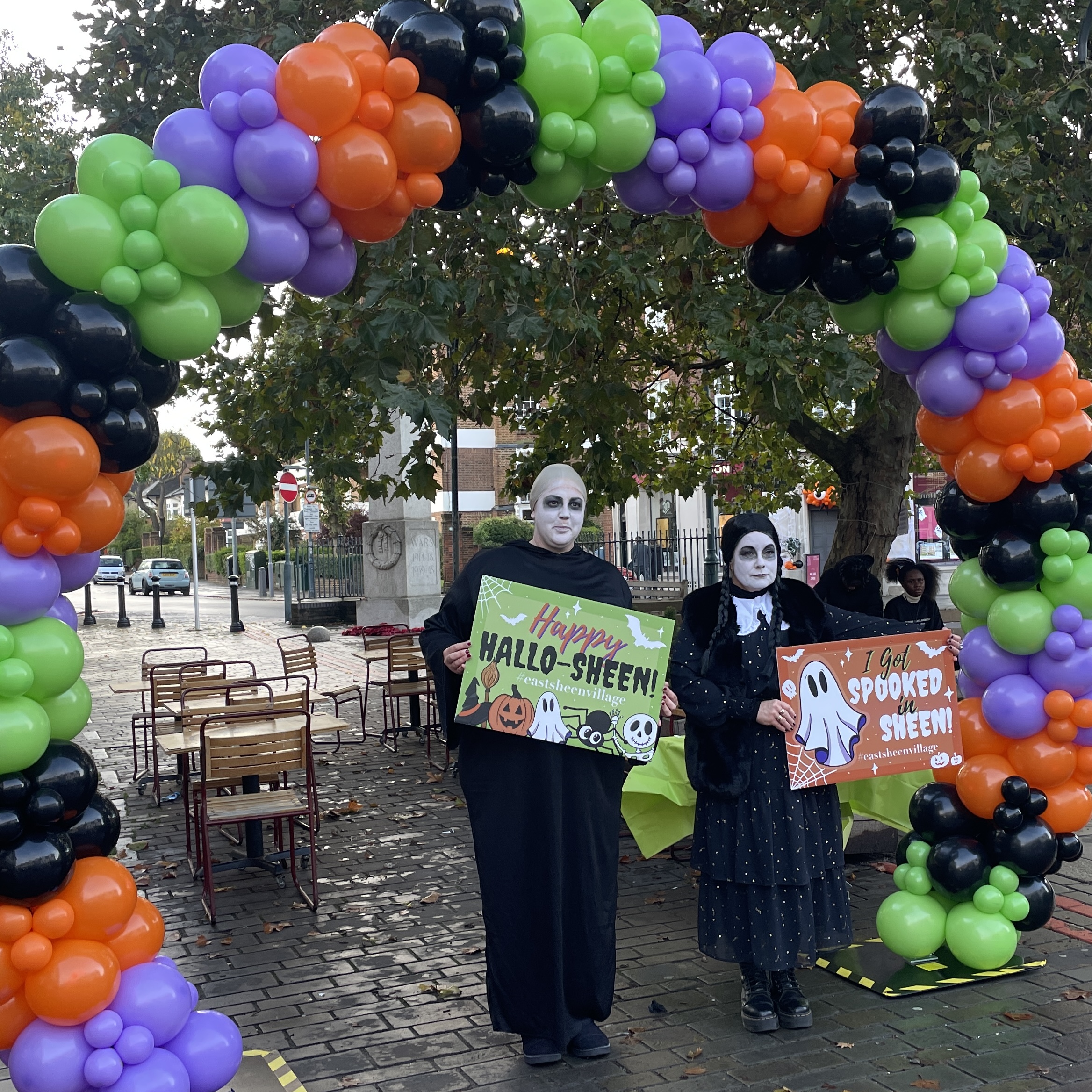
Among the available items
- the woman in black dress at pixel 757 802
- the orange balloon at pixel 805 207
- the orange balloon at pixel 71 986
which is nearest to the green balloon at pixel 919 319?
the orange balloon at pixel 805 207

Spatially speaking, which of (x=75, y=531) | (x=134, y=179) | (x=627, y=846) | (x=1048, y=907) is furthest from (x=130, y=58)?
(x=1048, y=907)

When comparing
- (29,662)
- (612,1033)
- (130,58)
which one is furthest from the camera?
(130,58)

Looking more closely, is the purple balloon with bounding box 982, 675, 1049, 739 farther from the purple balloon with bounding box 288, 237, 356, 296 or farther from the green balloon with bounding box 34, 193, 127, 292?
the green balloon with bounding box 34, 193, 127, 292

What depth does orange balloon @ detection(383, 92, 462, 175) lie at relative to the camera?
3.40m

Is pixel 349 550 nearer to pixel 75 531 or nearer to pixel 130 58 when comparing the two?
pixel 130 58

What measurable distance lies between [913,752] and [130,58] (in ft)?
20.0

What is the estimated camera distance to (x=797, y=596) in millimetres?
4395

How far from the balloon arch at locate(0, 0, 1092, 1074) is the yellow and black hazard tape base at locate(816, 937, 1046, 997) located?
9.0 inches

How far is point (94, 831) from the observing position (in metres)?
3.19

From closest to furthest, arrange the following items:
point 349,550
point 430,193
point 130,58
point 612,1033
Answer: point 430,193 < point 612,1033 < point 130,58 < point 349,550

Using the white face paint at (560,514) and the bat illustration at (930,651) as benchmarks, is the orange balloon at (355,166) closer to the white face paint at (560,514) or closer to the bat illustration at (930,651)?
the white face paint at (560,514)

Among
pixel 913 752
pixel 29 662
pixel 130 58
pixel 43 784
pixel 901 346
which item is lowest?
pixel 913 752

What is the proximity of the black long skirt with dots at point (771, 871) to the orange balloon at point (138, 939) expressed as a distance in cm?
208

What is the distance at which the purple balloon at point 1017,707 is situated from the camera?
4.32 metres
